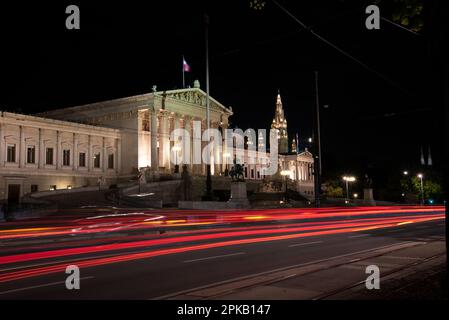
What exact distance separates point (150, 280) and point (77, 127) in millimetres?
70817

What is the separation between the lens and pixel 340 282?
10.5 metres

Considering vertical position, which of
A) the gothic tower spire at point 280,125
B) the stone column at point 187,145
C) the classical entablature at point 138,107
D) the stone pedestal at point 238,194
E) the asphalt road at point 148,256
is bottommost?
the asphalt road at point 148,256

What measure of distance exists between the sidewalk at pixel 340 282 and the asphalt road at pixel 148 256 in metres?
0.80

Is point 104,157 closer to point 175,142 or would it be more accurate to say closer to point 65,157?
point 65,157

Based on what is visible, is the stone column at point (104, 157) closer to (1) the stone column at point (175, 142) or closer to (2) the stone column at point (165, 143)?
(2) the stone column at point (165, 143)

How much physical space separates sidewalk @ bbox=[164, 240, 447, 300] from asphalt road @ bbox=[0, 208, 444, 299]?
0.80m

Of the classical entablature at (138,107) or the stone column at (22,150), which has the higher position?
the classical entablature at (138,107)

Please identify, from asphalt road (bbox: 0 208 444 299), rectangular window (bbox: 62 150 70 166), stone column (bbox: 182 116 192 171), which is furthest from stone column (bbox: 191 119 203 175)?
asphalt road (bbox: 0 208 444 299)

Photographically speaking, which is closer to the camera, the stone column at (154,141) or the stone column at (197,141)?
the stone column at (154,141)

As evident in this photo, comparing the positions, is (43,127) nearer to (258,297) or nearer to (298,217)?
(298,217)

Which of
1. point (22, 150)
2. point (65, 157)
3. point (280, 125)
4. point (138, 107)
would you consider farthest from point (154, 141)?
point (280, 125)

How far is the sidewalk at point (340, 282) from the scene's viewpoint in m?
8.73

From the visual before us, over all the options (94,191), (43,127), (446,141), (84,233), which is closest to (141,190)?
(94,191)

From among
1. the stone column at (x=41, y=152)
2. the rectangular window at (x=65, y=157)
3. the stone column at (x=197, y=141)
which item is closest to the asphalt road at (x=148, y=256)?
the stone column at (x=41, y=152)
